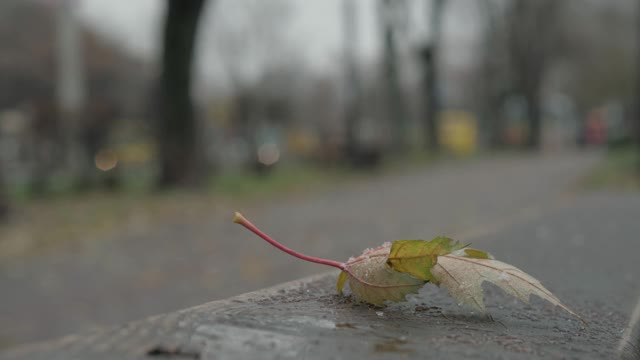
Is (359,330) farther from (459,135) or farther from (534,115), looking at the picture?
(534,115)

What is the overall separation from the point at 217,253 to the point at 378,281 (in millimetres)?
7109

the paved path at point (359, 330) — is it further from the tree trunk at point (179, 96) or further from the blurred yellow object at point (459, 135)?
the blurred yellow object at point (459, 135)

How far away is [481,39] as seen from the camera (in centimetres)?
4269

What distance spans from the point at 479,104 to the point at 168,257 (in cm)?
4080

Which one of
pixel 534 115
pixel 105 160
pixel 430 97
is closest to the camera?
pixel 105 160

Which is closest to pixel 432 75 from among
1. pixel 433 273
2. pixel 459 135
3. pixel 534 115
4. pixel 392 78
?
pixel 392 78

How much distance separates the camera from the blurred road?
17.7ft

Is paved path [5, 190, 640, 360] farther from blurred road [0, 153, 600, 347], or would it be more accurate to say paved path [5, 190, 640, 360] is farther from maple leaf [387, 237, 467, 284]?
blurred road [0, 153, 600, 347]

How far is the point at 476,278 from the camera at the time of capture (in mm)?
1317

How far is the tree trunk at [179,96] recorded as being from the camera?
569 inches

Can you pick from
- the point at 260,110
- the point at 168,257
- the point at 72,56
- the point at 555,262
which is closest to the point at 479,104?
the point at 260,110

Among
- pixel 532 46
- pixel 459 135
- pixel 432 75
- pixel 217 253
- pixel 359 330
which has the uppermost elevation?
pixel 532 46

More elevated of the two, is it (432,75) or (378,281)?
(432,75)

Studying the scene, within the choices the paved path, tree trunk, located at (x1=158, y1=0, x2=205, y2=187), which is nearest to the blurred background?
tree trunk, located at (x1=158, y1=0, x2=205, y2=187)
